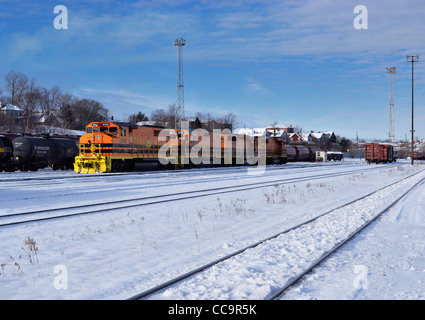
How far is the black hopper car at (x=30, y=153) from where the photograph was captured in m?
25.2

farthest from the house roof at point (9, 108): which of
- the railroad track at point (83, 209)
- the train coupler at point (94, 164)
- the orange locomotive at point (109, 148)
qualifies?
the railroad track at point (83, 209)

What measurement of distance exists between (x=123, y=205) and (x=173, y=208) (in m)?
1.67

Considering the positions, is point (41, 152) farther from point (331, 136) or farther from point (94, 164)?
point (331, 136)

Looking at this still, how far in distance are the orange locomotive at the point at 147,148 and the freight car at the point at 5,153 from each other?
5.01 meters

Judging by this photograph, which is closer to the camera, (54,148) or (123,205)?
(123,205)

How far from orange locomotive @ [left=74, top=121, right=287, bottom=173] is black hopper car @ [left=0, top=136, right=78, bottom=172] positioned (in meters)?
4.30

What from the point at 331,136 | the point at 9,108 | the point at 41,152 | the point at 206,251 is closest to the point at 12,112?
the point at 9,108

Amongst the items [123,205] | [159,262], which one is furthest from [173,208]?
[159,262]

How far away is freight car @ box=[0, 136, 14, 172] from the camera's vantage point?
24.6 meters

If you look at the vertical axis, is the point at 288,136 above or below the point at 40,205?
above

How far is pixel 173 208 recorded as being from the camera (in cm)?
1121

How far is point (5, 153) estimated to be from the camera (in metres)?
24.9
